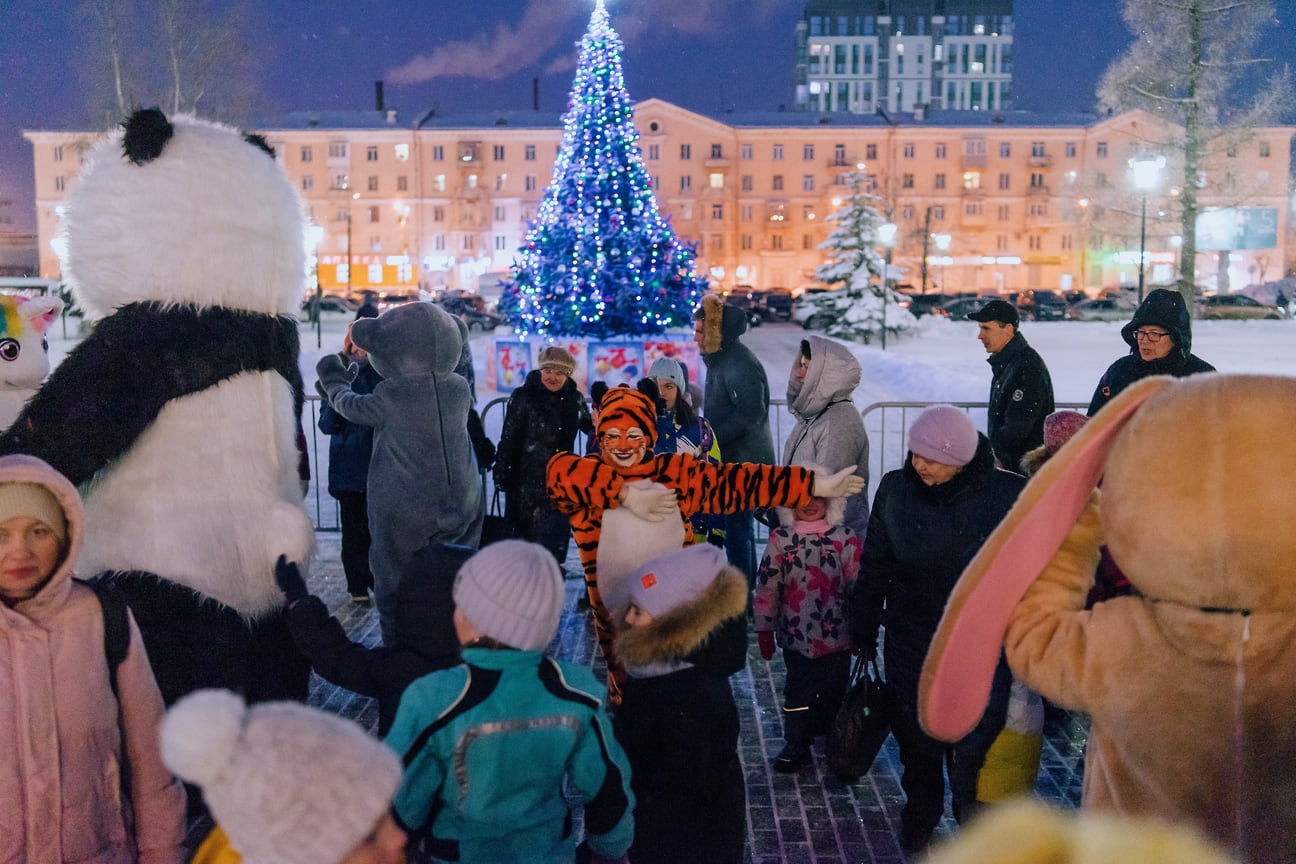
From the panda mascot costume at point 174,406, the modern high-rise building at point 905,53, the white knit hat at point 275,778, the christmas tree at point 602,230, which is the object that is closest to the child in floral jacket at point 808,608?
the panda mascot costume at point 174,406

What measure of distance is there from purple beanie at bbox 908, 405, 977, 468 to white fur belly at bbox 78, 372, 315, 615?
90.3 inches

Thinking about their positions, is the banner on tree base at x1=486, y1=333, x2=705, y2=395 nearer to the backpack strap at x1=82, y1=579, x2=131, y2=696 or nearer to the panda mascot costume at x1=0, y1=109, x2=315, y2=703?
the panda mascot costume at x1=0, y1=109, x2=315, y2=703

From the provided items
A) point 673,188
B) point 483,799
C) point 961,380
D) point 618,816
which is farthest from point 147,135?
point 673,188

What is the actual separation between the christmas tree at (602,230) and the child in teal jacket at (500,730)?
42.1 ft

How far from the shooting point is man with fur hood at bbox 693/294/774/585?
624cm

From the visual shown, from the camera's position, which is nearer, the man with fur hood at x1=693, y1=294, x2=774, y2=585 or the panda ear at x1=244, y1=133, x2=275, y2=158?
the panda ear at x1=244, y1=133, x2=275, y2=158

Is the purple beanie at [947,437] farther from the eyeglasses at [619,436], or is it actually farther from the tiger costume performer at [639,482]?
the eyeglasses at [619,436]

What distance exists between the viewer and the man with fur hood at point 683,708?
2850 millimetres

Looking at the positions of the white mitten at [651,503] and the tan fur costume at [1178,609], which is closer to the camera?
the tan fur costume at [1178,609]

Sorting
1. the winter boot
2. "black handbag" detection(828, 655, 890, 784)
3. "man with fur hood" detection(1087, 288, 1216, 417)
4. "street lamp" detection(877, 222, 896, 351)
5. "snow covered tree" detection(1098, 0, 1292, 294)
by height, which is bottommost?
the winter boot

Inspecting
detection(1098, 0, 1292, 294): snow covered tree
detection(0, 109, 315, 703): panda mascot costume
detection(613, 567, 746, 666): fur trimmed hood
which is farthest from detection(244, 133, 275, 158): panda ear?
detection(1098, 0, 1292, 294): snow covered tree

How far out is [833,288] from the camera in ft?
102

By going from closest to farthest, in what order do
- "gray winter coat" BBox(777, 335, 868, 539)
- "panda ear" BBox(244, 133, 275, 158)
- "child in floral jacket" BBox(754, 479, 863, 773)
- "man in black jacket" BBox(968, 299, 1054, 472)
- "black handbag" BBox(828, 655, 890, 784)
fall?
"panda ear" BBox(244, 133, 275, 158)
"black handbag" BBox(828, 655, 890, 784)
"child in floral jacket" BBox(754, 479, 863, 773)
"gray winter coat" BBox(777, 335, 868, 539)
"man in black jacket" BBox(968, 299, 1054, 472)

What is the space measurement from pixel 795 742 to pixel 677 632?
177 centimetres
